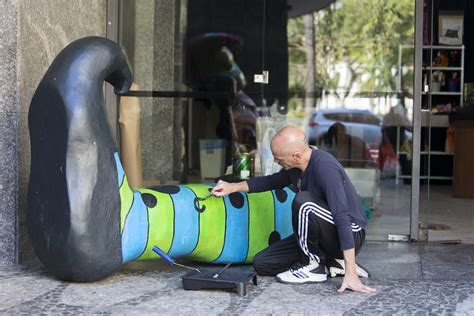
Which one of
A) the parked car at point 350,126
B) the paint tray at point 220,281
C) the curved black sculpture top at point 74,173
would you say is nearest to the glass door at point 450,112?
the parked car at point 350,126

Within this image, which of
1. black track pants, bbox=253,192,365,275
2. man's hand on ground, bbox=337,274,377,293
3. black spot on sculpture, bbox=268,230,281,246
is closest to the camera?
man's hand on ground, bbox=337,274,377,293

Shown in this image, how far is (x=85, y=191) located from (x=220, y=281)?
86cm

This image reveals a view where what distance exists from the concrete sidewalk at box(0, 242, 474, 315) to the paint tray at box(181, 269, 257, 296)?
4cm

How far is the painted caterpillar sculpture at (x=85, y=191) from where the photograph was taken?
398cm

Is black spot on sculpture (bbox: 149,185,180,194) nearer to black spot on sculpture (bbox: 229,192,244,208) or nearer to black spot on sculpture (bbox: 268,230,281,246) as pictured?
black spot on sculpture (bbox: 229,192,244,208)

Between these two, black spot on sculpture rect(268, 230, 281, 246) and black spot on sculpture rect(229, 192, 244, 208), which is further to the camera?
black spot on sculpture rect(268, 230, 281, 246)

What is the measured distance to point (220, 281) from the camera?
3.98m

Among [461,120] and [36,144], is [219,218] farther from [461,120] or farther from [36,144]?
[461,120]

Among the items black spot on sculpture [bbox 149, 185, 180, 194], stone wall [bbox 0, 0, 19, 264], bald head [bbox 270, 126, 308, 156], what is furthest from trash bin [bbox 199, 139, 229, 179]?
bald head [bbox 270, 126, 308, 156]

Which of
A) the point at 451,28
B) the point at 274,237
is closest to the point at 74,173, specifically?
the point at 274,237

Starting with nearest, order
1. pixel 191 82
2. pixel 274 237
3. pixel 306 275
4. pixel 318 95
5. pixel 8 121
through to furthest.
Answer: pixel 306 275 → pixel 8 121 → pixel 274 237 → pixel 191 82 → pixel 318 95

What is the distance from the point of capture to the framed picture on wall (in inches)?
437

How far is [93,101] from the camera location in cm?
407

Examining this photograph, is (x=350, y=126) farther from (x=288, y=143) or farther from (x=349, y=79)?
(x=288, y=143)
